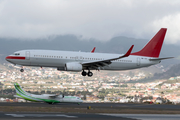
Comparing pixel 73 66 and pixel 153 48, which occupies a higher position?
pixel 153 48

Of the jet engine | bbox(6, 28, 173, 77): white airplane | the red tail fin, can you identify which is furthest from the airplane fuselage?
the red tail fin

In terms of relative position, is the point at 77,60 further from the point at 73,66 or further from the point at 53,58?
the point at 53,58

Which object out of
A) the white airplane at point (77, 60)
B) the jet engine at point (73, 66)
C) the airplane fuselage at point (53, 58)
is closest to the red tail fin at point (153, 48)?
the white airplane at point (77, 60)

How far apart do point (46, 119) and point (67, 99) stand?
50.4 metres

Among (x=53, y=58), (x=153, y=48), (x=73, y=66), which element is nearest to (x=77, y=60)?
(x=73, y=66)

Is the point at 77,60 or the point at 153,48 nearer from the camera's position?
the point at 77,60

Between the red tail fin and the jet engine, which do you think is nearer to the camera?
the jet engine

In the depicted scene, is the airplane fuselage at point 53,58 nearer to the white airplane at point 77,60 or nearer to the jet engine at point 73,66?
the white airplane at point 77,60

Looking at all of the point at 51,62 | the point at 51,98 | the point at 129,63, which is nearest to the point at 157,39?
the point at 129,63

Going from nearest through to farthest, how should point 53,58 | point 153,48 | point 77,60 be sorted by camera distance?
1. point 53,58
2. point 77,60
3. point 153,48

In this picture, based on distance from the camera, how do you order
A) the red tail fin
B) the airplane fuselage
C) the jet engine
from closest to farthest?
the airplane fuselage → the jet engine → the red tail fin

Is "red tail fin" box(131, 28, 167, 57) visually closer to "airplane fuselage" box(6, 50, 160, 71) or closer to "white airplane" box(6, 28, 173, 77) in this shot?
"white airplane" box(6, 28, 173, 77)

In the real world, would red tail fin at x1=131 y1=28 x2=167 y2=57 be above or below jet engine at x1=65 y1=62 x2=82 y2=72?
above

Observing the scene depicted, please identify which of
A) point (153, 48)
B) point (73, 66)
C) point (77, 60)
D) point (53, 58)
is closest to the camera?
point (53, 58)
